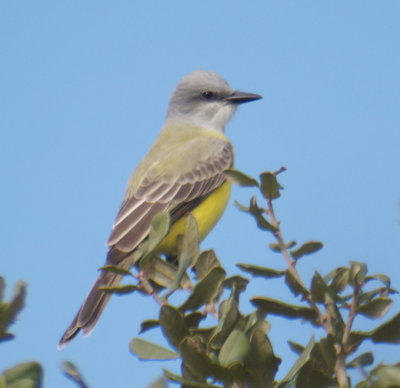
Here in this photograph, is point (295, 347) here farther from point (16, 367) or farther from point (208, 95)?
point (208, 95)

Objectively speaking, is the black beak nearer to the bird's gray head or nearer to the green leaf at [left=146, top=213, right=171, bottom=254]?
the bird's gray head

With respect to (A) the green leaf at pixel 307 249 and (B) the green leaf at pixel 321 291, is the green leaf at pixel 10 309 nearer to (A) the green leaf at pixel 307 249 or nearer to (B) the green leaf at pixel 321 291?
(B) the green leaf at pixel 321 291

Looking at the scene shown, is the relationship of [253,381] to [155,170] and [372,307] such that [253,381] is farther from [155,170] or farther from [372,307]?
[155,170]

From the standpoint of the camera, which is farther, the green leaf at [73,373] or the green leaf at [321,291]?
the green leaf at [321,291]

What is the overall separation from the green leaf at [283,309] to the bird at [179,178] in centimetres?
231

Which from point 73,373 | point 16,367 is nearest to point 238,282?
point 73,373

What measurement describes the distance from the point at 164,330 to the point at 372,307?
1.34 feet

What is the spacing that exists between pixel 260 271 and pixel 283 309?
140 millimetres

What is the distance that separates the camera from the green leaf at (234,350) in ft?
A: 4.28

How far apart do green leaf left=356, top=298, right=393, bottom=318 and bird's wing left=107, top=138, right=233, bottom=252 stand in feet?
9.76

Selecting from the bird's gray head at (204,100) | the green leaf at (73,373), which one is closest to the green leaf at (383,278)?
the green leaf at (73,373)

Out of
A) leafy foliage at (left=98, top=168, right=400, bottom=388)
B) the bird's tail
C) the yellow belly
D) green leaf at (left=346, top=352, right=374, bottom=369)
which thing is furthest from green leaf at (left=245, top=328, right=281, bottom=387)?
the yellow belly

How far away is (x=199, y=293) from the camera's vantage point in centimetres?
158

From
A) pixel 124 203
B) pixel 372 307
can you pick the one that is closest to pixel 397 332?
pixel 372 307
